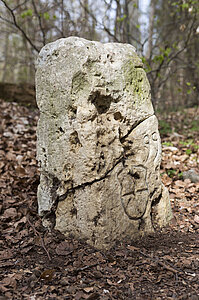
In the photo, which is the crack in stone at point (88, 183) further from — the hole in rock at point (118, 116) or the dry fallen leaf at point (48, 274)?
the dry fallen leaf at point (48, 274)

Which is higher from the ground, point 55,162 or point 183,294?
point 55,162

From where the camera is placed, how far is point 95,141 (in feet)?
7.80

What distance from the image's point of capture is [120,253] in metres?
2.39

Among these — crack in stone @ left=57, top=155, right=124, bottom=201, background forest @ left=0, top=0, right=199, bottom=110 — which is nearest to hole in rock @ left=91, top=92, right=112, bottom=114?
crack in stone @ left=57, top=155, right=124, bottom=201

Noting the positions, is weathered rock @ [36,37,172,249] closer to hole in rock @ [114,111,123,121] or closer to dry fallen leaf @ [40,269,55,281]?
hole in rock @ [114,111,123,121]

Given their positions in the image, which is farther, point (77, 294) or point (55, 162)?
point (55, 162)

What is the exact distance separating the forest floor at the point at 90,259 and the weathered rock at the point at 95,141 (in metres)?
0.18

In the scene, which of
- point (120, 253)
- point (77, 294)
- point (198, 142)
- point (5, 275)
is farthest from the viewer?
point (198, 142)

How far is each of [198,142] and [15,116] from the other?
3.96 metres

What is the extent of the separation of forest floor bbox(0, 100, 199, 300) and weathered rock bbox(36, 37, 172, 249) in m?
0.18

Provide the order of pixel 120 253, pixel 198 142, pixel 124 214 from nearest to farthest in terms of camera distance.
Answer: pixel 120 253 → pixel 124 214 → pixel 198 142

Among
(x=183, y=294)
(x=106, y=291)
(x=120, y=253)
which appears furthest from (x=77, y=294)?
(x=183, y=294)

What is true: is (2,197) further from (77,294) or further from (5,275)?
(77,294)

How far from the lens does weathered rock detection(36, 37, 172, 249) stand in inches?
93.8
